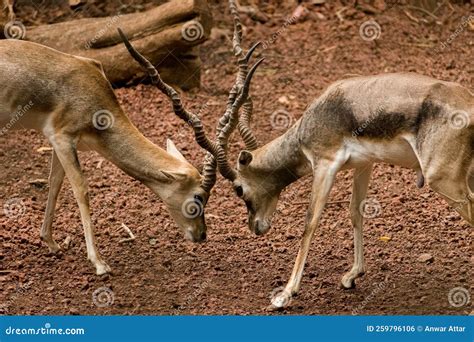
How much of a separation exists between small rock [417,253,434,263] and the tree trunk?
4382 mm

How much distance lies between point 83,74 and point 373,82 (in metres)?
2.65

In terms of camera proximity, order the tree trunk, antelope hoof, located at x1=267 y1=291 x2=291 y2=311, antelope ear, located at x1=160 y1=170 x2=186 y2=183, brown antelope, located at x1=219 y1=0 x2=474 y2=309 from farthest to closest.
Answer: the tree trunk
antelope ear, located at x1=160 y1=170 x2=186 y2=183
antelope hoof, located at x1=267 y1=291 x2=291 y2=311
brown antelope, located at x1=219 y1=0 x2=474 y2=309

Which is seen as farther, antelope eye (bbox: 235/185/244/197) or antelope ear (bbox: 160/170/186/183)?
antelope ear (bbox: 160/170/186/183)

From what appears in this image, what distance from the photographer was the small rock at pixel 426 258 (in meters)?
9.14

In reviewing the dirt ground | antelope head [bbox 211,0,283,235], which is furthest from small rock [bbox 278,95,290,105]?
antelope head [bbox 211,0,283,235]

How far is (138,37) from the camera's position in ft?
40.3

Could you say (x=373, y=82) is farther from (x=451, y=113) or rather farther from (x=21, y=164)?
(x=21, y=164)

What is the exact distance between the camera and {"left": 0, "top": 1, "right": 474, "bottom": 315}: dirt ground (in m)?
8.58

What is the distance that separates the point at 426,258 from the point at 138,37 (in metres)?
4.90

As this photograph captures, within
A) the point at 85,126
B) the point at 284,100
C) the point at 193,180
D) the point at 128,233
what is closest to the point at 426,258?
the point at 193,180

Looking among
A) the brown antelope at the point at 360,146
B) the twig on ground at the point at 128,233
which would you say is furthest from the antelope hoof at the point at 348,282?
the twig on ground at the point at 128,233

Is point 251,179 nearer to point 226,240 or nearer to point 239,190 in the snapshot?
point 239,190

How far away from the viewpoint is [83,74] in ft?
29.8

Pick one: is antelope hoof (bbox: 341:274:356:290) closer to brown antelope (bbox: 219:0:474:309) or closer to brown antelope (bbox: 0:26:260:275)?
brown antelope (bbox: 219:0:474:309)
